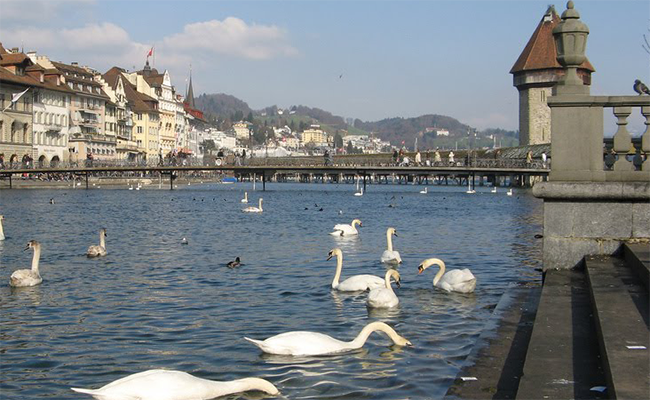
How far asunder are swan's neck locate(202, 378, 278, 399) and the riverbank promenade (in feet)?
5.78

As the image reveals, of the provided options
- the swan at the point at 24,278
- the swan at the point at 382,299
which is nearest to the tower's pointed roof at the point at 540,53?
the swan at the point at 24,278

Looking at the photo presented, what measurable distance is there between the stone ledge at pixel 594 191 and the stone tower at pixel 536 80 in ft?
398

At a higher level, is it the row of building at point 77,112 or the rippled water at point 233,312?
the row of building at point 77,112

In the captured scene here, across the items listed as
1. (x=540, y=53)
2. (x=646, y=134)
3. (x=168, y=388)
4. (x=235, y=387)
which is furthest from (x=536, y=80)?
(x=168, y=388)

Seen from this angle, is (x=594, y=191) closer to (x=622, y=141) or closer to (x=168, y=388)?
(x=622, y=141)

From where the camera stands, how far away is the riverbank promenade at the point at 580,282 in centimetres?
708

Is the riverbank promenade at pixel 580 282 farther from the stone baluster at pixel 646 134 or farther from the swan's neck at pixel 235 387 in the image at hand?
the swan's neck at pixel 235 387

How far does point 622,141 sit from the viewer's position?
41.4 feet

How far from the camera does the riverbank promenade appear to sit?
7078 mm

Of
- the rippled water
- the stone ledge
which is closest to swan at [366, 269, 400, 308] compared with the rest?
the rippled water

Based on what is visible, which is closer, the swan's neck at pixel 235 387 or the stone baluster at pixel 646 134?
the swan's neck at pixel 235 387

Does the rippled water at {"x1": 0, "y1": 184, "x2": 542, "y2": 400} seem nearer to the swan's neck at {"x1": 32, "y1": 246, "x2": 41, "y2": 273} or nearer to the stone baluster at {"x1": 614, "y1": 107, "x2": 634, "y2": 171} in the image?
the swan's neck at {"x1": 32, "y1": 246, "x2": 41, "y2": 273}

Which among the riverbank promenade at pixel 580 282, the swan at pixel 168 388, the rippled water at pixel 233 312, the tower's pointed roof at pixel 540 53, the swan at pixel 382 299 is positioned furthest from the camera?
the tower's pointed roof at pixel 540 53

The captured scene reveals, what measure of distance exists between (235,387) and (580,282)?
506 centimetres
